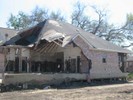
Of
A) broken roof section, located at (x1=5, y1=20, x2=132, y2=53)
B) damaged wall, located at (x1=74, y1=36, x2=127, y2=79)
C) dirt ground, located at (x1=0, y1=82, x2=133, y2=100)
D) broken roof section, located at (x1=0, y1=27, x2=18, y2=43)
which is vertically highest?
broken roof section, located at (x1=0, y1=27, x2=18, y2=43)

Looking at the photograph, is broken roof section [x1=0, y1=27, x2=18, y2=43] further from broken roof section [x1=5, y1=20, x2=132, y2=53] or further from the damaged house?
broken roof section [x1=5, y1=20, x2=132, y2=53]

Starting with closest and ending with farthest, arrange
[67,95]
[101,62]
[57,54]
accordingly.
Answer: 1. [67,95]
2. [101,62]
3. [57,54]

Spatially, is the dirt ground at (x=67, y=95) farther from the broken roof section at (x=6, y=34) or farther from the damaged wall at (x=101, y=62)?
the broken roof section at (x=6, y=34)

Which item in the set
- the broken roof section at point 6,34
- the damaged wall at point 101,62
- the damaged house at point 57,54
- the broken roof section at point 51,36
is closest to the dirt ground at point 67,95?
the damaged house at point 57,54

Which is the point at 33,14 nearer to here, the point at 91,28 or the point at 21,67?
the point at 91,28

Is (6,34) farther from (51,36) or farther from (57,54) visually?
(51,36)

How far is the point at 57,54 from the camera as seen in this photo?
33.8 meters

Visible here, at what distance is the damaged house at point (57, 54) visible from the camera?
3006cm

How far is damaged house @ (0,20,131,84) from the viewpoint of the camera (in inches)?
1184

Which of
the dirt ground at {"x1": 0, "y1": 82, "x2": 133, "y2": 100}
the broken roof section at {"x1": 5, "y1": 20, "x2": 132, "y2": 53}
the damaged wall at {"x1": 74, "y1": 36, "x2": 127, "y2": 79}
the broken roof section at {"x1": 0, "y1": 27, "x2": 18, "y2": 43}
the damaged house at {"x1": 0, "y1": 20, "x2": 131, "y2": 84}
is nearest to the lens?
the dirt ground at {"x1": 0, "y1": 82, "x2": 133, "y2": 100}

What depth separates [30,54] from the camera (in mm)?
31953

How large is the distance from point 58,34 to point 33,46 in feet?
9.11

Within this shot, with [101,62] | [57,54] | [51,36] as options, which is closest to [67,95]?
[51,36]

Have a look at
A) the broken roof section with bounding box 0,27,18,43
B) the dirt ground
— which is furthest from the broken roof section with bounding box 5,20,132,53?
the dirt ground
